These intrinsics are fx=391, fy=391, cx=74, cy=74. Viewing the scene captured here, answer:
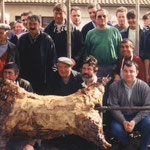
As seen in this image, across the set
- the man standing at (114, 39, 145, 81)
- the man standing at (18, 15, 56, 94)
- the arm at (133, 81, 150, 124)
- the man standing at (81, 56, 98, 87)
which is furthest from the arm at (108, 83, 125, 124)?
the man standing at (18, 15, 56, 94)

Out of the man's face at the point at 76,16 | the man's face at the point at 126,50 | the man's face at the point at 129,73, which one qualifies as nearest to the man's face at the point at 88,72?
the man's face at the point at 129,73

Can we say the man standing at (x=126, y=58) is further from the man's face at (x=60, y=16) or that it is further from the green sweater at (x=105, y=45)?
the man's face at (x=60, y=16)

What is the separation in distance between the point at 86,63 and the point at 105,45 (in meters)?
0.67

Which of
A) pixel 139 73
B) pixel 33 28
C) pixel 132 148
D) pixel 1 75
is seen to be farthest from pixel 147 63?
pixel 1 75

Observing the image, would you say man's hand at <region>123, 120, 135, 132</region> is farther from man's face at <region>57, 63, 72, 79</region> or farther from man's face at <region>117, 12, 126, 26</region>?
man's face at <region>117, 12, 126, 26</region>

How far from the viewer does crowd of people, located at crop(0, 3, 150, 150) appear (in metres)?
5.35

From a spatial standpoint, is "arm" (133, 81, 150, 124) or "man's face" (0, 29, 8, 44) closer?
"arm" (133, 81, 150, 124)

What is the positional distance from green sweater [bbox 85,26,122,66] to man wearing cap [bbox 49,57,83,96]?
0.71 m

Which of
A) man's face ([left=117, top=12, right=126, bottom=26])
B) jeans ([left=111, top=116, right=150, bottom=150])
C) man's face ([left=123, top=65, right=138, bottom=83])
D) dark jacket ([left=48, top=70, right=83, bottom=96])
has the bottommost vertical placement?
jeans ([left=111, top=116, right=150, bottom=150])

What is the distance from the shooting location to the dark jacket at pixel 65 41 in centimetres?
623

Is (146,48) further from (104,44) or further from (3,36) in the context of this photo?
(3,36)

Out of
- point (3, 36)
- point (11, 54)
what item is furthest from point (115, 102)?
Result: point (3, 36)

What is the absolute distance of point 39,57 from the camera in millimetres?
5953

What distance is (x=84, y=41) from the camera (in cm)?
652
